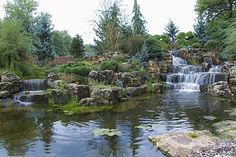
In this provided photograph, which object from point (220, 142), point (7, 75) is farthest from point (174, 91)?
point (220, 142)

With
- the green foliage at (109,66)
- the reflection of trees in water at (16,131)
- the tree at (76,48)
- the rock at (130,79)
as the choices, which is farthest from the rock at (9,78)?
the tree at (76,48)

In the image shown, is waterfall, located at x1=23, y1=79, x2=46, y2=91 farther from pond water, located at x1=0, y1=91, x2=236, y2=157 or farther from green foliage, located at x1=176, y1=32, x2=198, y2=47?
green foliage, located at x1=176, y1=32, x2=198, y2=47

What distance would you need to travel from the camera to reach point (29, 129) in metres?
14.5

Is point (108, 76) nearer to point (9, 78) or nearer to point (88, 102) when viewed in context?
point (88, 102)

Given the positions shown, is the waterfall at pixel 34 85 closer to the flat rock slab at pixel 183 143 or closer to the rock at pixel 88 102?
the rock at pixel 88 102

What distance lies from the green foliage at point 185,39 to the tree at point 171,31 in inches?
28.0

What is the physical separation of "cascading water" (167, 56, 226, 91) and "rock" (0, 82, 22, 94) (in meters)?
12.0

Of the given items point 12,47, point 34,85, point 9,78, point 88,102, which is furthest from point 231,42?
point 12,47

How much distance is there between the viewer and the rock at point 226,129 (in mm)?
11870

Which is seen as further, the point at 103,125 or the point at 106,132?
the point at 103,125

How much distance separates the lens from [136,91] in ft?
81.5

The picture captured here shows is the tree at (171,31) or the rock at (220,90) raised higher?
the tree at (171,31)

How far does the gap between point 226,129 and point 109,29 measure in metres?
27.7

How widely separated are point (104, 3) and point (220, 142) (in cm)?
3324
